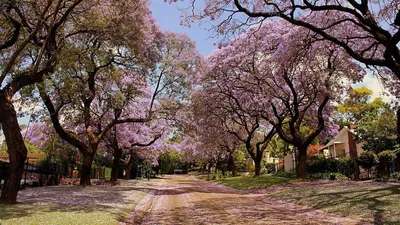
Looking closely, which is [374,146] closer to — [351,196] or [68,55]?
[351,196]

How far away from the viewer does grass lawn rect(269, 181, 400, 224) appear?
9.29 meters

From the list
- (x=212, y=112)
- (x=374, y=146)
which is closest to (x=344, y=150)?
(x=374, y=146)

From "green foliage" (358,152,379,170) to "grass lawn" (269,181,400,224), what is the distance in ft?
28.8

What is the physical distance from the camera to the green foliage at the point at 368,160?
22484 mm

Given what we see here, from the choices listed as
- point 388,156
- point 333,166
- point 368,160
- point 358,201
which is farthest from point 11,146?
point 333,166

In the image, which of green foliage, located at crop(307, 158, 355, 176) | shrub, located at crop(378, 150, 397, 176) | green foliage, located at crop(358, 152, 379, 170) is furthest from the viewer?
green foliage, located at crop(307, 158, 355, 176)

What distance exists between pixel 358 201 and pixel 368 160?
1254cm

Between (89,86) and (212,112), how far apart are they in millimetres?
9812

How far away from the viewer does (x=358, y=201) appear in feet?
37.8

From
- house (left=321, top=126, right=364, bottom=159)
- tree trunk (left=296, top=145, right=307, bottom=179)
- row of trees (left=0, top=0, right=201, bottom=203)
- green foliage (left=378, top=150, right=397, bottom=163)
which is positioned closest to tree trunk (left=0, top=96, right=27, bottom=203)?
row of trees (left=0, top=0, right=201, bottom=203)

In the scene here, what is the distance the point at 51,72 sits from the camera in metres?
12.8

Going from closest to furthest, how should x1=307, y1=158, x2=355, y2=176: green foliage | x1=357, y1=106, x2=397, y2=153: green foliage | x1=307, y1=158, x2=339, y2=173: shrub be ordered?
x1=307, y1=158, x2=355, y2=176: green foliage
x1=357, y1=106, x2=397, y2=153: green foliage
x1=307, y1=158, x2=339, y2=173: shrub

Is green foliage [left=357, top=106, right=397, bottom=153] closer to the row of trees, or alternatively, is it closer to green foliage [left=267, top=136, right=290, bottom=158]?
the row of trees

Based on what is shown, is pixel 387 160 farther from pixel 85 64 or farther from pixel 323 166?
pixel 85 64
